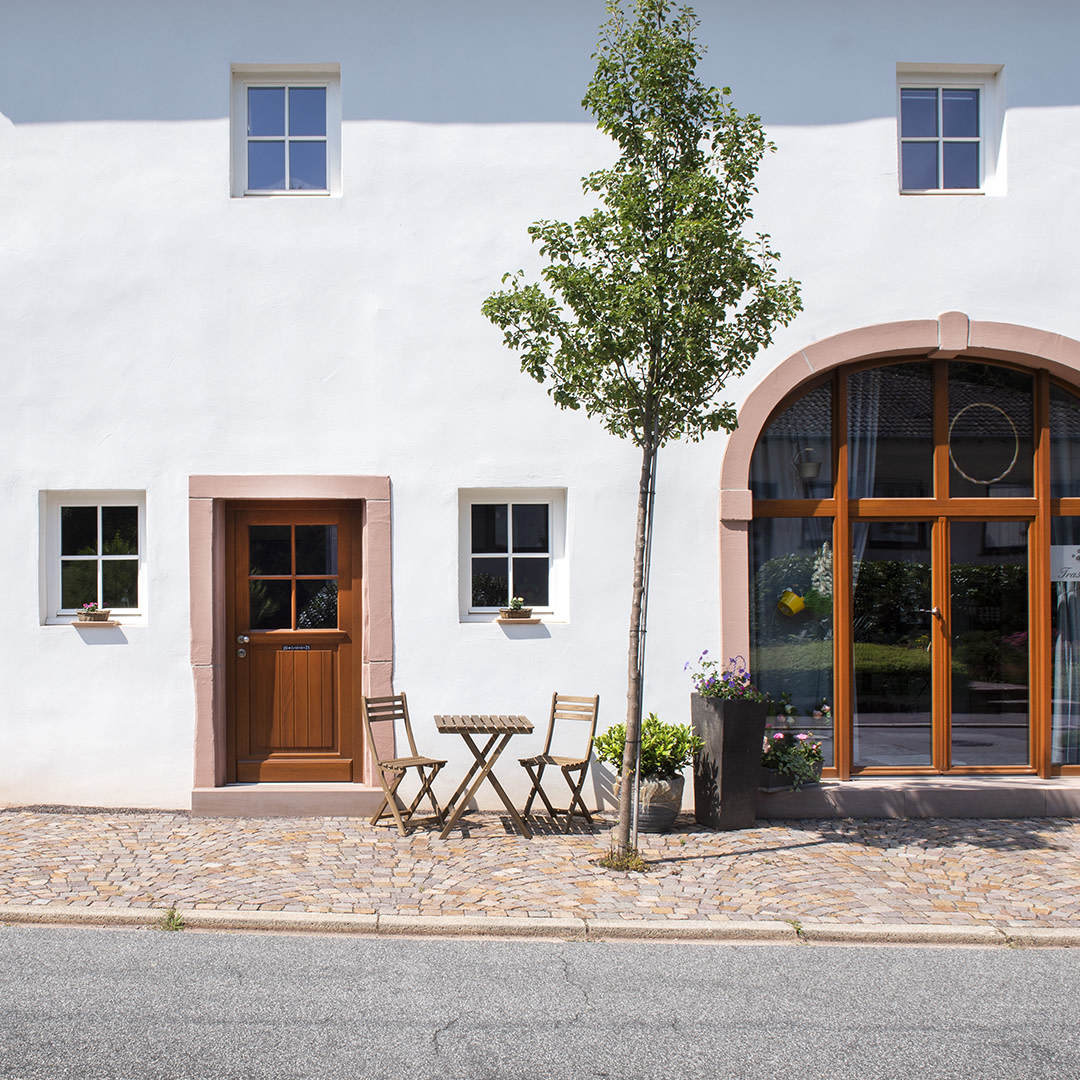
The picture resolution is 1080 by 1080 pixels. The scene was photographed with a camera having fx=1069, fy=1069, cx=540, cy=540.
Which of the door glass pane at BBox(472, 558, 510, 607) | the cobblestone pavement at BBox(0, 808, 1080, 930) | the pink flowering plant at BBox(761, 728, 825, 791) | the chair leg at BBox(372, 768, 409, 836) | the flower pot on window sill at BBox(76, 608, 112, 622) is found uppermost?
the door glass pane at BBox(472, 558, 510, 607)

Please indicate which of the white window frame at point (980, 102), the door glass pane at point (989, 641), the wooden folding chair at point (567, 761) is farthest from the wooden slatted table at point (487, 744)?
the white window frame at point (980, 102)

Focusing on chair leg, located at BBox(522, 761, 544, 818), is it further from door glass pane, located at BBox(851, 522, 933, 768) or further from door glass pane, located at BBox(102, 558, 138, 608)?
door glass pane, located at BBox(102, 558, 138, 608)

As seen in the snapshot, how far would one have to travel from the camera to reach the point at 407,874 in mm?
6191

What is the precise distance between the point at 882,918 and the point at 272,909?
3.13m

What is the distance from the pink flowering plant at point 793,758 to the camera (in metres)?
7.54

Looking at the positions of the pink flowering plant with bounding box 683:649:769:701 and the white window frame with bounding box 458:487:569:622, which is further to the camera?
the white window frame with bounding box 458:487:569:622

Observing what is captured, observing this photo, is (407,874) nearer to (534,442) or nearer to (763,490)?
(534,442)

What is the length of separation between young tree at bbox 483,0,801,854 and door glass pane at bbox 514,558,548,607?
1594mm

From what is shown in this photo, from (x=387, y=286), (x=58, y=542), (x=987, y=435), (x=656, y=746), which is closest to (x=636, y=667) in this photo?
(x=656, y=746)

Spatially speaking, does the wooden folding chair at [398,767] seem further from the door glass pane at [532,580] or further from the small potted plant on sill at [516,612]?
the door glass pane at [532,580]

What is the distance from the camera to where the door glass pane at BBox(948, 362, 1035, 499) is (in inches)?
322

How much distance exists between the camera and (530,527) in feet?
26.3

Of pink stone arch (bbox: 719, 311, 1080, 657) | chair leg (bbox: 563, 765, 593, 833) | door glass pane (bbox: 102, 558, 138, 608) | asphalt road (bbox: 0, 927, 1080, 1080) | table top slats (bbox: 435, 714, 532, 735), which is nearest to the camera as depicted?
asphalt road (bbox: 0, 927, 1080, 1080)

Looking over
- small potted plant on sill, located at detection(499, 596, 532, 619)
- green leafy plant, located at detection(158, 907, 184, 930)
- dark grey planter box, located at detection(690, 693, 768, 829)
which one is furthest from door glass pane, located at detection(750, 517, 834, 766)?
green leafy plant, located at detection(158, 907, 184, 930)
